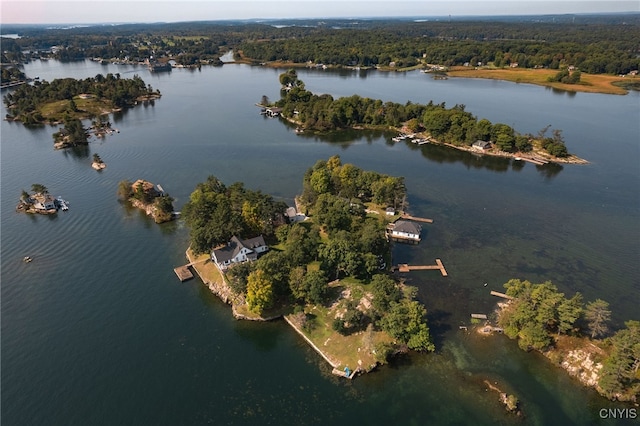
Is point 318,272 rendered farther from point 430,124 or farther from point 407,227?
Answer: point 430,124

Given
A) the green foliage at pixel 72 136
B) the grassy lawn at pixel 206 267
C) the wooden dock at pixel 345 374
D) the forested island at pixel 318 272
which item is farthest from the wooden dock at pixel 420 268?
the green foliage at pixel 72 136

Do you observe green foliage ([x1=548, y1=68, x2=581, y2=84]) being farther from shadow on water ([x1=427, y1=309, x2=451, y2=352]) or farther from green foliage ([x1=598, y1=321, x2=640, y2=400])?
shadow on water ([x1=427, y1=309, x2=451, y2=352])

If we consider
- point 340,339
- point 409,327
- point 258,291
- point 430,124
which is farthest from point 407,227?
point 430,124

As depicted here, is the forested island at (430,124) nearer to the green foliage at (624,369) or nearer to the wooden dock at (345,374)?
the green foliage at (624,369)

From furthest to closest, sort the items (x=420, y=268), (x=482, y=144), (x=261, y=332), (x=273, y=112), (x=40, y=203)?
(x=273, y=112) < (x=482, y=144) < (x=40, y=203) < (x=420, y=268) < (x=261, y=332)

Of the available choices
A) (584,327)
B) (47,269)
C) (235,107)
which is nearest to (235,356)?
(47,269)

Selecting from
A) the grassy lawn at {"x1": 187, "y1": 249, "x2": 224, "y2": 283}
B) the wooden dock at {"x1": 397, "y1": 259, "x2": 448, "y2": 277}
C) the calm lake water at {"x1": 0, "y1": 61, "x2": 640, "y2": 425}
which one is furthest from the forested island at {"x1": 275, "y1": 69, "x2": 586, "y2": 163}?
the grassy lawn at {"x1": 187, "y1": 249, "x2": 224, "y2": 283}
